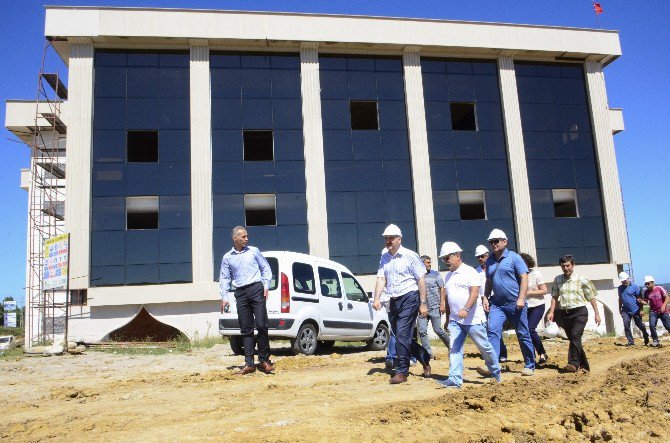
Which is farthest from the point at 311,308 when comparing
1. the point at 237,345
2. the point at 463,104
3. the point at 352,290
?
the point at 463,104

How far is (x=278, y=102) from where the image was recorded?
23.8 meters

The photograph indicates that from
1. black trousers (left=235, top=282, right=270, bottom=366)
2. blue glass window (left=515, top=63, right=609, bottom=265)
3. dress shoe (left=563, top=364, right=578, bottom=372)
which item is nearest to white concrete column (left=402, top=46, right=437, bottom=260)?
blue glass window (left=515, top=63, right=609, bottom=265)

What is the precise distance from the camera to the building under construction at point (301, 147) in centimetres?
2175

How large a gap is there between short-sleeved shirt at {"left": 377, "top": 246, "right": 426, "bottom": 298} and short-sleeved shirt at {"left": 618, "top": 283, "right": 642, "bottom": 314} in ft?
30.0

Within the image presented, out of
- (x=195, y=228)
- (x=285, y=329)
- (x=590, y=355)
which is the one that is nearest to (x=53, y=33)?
(x=195, y=228)

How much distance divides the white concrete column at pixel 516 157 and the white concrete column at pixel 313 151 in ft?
28.8

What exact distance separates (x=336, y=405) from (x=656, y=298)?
11.3m

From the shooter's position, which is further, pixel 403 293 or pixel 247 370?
pixel 247 370

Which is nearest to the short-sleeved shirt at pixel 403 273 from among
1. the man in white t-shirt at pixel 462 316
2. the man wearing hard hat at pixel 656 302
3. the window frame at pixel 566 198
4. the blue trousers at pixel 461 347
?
the man in white t-shirt at pixel 462 316

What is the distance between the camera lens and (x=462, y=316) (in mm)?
6750

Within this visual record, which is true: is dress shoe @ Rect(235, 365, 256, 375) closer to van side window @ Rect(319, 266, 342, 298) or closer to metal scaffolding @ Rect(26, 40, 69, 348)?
van side window @ Rect(319, 266, 342, 298)

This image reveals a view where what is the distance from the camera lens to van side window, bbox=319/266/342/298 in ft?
36.8

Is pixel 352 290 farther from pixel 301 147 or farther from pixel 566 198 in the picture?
pixel 566 198

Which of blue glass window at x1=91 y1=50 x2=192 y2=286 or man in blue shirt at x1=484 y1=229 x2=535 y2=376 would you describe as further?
blue glass window at x1=91 y1=50 x2=192 y2=286
